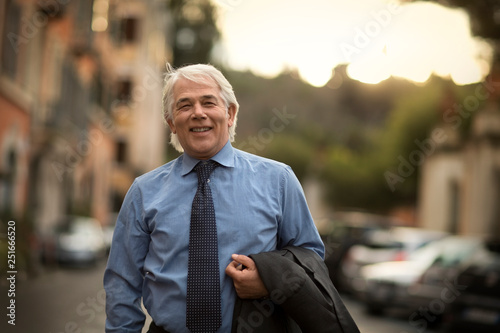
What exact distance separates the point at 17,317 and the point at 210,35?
32.9 m

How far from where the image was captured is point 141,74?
151 ft

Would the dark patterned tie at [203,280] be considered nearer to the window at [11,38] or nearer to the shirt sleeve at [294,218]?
the shirt sleeve at [294,218]

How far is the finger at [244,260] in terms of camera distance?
9.21ft

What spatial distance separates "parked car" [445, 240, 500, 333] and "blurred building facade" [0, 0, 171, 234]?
5.15m

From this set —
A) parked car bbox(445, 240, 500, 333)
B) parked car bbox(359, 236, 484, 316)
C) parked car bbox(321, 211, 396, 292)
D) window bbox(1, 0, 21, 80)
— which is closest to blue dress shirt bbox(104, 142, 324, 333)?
parked car bbox(445, 240, 500, 333)

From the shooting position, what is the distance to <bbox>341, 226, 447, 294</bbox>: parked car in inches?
597

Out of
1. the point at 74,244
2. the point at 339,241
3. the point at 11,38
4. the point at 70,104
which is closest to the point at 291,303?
the point at 339,241

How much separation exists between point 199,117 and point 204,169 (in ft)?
0.74

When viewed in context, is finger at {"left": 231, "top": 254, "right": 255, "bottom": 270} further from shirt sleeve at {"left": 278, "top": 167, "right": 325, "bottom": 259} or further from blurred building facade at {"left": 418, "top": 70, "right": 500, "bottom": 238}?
blurred building facade at {"left": 418, "top": 70, "right": 500, "bottom": 238}

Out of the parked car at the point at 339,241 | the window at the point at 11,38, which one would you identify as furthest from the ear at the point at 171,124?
the window at the point at 11,38

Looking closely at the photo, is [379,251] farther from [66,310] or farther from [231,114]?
[231,114]

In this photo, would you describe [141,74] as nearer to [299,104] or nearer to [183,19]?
[183,19]

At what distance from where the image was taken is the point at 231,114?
3.20 meters

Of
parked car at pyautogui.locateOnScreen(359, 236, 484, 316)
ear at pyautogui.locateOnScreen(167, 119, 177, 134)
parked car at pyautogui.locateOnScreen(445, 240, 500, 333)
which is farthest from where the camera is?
parked car at pyautogui.locateOnScreen(359, 236, 484, 316)
